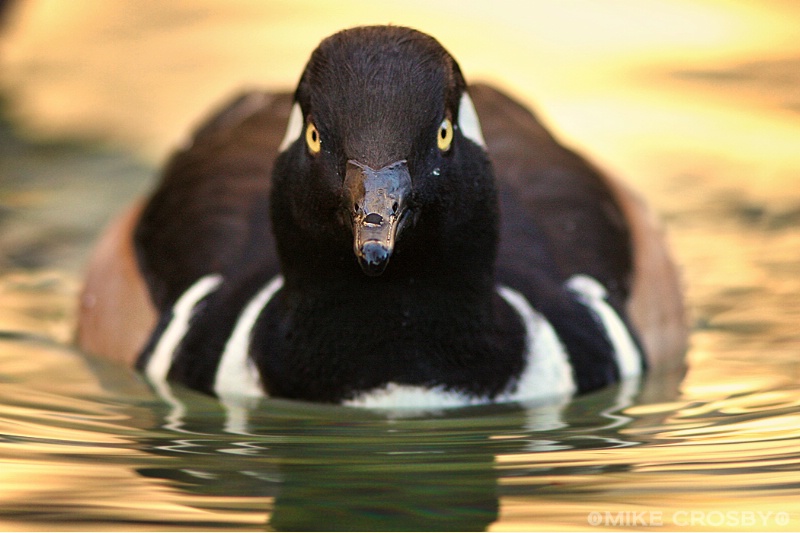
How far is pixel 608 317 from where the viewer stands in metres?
6.97

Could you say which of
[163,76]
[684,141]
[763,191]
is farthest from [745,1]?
[163,76]

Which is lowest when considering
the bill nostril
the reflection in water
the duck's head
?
the reflection in water

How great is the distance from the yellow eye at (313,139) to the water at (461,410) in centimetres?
115

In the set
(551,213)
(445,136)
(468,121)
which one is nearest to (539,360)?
(551,213)

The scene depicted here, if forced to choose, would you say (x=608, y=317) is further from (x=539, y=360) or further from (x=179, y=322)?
(x=179, y=322)

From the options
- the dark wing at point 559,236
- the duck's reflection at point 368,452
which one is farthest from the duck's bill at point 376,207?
the dark wing at point 559,236

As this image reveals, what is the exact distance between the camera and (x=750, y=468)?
5.72 m

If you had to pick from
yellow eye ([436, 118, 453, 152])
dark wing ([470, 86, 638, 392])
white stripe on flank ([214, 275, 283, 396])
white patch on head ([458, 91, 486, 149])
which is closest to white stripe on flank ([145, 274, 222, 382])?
white stripe on flank ([214, 275, 283, 396])

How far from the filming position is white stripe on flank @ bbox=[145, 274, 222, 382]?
7.00 m

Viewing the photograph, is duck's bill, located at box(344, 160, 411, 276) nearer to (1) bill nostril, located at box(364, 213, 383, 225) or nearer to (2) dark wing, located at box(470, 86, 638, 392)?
(1) bill nostril, located at box(364, 213, 383, 225)

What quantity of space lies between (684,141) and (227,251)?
190 inches

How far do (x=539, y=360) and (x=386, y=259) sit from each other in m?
1.49

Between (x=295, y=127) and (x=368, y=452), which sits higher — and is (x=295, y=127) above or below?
above

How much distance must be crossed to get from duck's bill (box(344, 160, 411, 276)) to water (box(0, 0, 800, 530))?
0.85 meters
